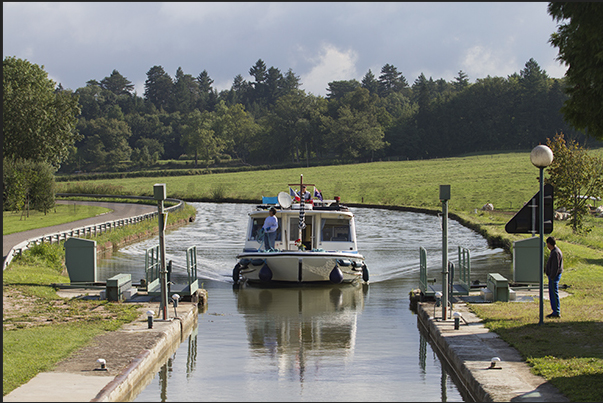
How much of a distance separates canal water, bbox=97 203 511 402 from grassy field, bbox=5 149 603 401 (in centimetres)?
165

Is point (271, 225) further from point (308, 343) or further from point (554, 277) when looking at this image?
point (554, 277)

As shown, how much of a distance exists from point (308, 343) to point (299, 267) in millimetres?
7561

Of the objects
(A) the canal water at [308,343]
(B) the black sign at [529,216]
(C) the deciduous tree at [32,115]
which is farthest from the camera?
(C) the deciduous tree at [32,115]

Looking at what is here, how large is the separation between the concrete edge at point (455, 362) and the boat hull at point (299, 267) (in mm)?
5906

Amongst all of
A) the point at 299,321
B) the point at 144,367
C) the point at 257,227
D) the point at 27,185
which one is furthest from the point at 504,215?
the point at 144,367

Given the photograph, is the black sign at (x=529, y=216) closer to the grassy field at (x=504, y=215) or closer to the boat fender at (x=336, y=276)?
the grassy field at (x=504, y=215)

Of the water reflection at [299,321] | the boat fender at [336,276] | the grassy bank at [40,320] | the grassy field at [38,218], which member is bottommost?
the water reflection at [299,321]

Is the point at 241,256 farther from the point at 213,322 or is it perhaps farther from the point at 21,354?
the point at 21,354

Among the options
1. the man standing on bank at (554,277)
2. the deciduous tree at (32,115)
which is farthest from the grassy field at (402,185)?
the man standing on bank at (554,277)

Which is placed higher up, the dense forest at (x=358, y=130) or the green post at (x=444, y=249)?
the dense forest at (x=358, y=130)

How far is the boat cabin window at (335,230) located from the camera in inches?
897

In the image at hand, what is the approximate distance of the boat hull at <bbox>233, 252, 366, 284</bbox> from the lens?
2086 centimetres

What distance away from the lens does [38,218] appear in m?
49.1

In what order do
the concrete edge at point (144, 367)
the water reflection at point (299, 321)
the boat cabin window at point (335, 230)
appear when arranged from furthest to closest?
the boat cabin window at point (335, 230) < the water reflection at point (299, 321) < the concrete edge at point (144, 367)
